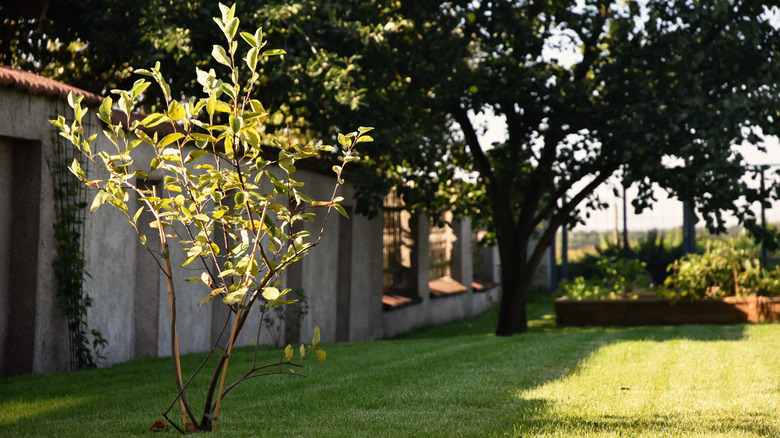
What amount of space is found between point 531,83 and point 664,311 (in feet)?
15.8

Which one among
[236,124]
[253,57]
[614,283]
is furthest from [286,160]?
[614,283]

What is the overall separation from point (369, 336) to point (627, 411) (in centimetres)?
828

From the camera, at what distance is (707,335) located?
909 cm

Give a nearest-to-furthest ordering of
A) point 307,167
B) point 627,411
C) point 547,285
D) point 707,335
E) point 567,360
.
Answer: point 627,411
point 567,360
point 707,335
point 307,167
point 547,285

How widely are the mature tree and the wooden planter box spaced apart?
157 centimetres

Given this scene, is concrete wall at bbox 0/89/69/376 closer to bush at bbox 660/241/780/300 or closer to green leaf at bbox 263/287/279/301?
green leaf at bbox 263/287/279/301

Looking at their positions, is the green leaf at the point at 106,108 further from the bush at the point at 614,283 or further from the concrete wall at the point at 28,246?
the bush at the point at 614,283

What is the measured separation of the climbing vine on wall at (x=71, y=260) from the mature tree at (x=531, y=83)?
1901 mm

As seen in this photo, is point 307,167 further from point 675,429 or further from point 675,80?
point 675,429

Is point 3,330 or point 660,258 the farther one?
point 660,258

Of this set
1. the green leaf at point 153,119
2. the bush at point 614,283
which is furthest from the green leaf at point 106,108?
the bush at point 614,283

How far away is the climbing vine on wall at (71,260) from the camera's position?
6.16 m

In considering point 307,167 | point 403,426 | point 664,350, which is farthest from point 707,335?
point 403,426

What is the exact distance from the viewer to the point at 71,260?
20.2 ft
